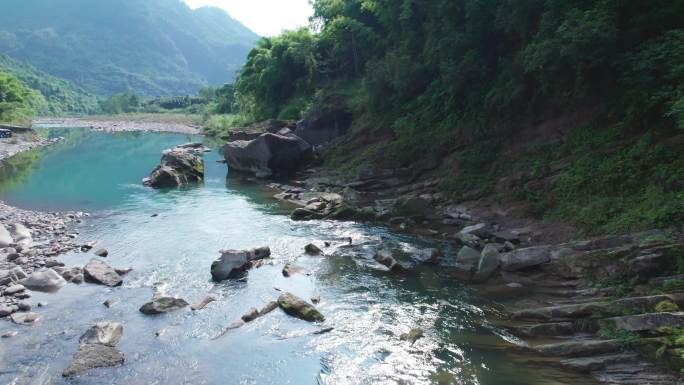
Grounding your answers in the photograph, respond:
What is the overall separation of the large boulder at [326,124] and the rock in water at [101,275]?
26643mm

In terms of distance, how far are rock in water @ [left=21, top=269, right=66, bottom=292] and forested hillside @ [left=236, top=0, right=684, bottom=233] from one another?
18602 millimetres

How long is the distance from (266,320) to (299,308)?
1.03 metres

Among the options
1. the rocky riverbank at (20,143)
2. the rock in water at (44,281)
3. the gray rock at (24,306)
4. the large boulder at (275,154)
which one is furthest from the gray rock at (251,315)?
the rocky riverbank at (20,143)

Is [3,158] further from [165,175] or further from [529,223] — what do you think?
[529,223]

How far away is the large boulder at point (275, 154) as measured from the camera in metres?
38.7

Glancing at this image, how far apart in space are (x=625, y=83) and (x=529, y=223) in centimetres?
676

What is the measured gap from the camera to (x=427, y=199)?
26.5 m

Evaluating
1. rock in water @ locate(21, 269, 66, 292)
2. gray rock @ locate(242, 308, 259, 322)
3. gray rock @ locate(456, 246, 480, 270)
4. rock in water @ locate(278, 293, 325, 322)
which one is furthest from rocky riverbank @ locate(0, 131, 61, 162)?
gray rock @ locate(456, 246, 480, 270)

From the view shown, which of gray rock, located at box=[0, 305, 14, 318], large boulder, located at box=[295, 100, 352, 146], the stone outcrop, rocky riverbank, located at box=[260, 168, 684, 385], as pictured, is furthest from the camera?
large boulder, located at box=[295, 100, 352, 146]

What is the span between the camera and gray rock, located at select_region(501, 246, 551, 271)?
16.8 meters

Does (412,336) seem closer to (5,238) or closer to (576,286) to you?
(576,286)

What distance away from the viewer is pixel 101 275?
17.4 m

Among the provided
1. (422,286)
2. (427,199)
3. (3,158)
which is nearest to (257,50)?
(3,158)

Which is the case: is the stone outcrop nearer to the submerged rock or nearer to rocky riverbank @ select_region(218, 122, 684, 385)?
the submerged rock
